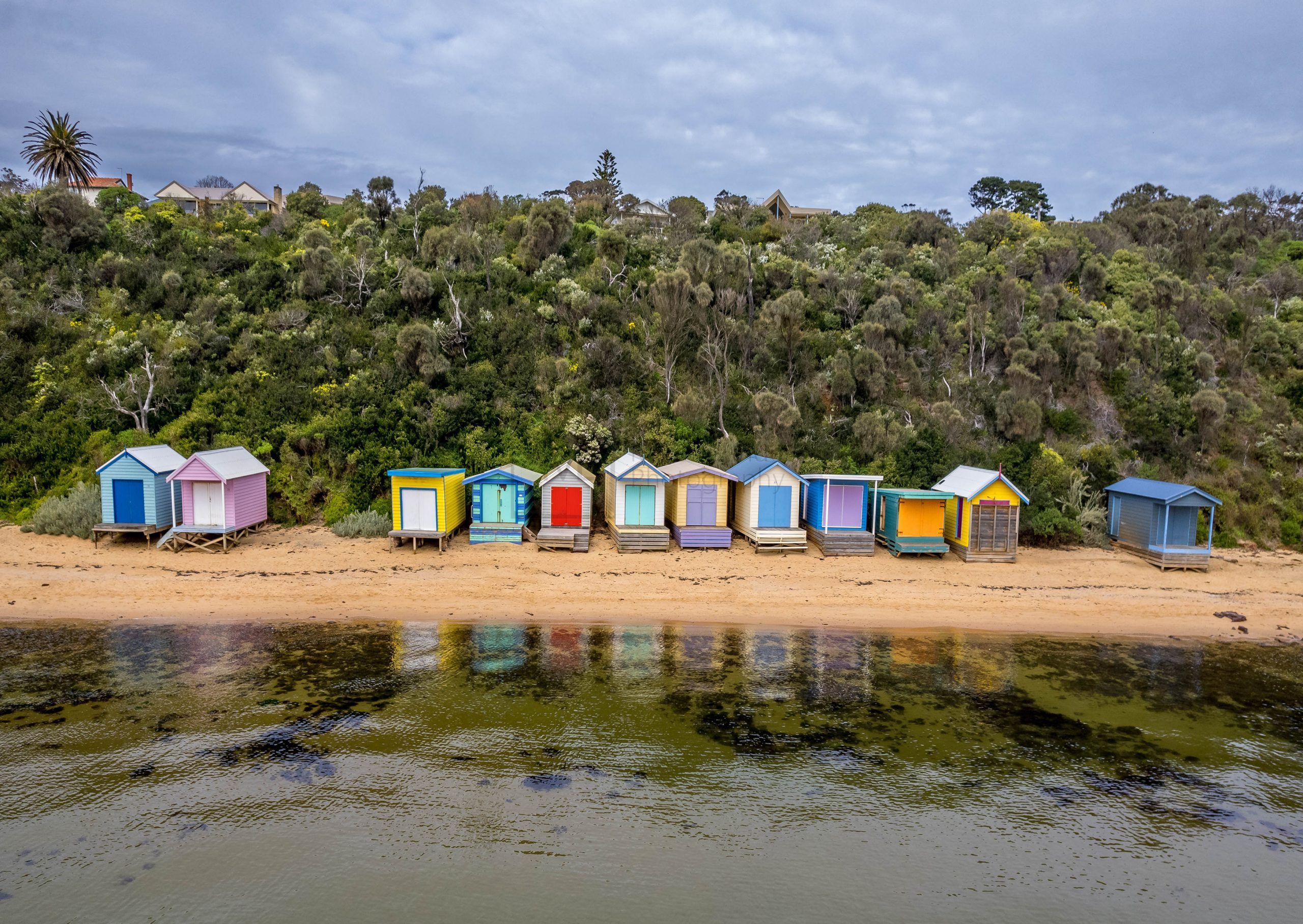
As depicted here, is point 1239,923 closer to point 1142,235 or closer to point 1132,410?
point 1132,410

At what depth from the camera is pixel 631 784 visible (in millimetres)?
10031

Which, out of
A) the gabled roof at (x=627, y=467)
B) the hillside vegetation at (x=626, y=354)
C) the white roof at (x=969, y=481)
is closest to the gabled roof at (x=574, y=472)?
the gabled roof at (x=627, y=467)

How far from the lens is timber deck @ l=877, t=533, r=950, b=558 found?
21.0 metres

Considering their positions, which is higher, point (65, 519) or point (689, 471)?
point (689, 471)

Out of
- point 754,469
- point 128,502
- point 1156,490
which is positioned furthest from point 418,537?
point 1156,490

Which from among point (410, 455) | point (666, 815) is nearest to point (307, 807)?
point (666, 815)

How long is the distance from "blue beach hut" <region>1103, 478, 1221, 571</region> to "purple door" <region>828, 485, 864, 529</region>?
8436 mm

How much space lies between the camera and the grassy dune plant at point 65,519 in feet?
68.0

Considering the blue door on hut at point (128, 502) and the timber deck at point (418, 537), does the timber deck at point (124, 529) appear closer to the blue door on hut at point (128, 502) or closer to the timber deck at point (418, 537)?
the blue door on hut at point (128, 502)

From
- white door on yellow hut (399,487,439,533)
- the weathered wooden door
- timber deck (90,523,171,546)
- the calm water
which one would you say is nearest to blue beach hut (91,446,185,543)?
timber deck (90,523,171,546)

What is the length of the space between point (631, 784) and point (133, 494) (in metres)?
18.0

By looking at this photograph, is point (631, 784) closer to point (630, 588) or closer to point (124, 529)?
point (630, 588)

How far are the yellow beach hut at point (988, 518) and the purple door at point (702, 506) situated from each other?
7266 mm

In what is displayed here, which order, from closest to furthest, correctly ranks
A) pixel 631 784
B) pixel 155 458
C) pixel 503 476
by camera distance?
pixel 631 784, pixel 155 458, pixel 503 476
